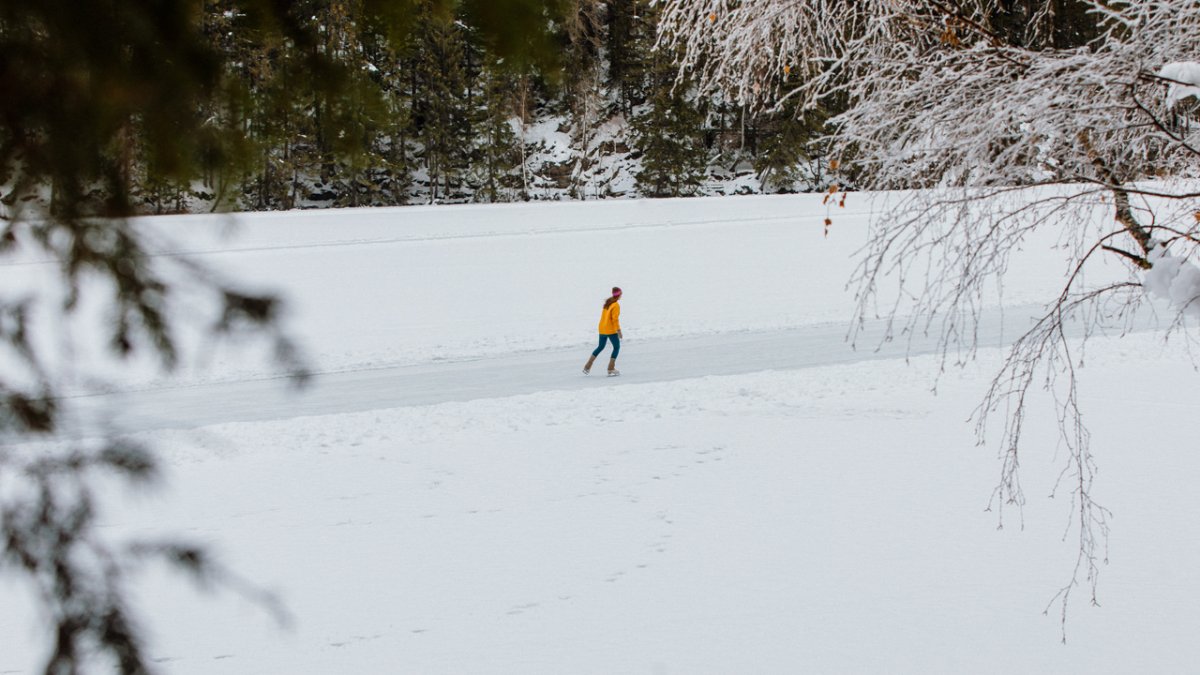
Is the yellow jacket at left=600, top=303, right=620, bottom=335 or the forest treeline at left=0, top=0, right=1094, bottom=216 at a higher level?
the forest treeline at left=0, top=0, right=1094, bottom=216

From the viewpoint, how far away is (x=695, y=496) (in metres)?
7.49

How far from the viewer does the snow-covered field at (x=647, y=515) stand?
5.06 meters

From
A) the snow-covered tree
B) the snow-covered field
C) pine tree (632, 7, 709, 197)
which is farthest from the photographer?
pine tree (632, 7, 709, 197)

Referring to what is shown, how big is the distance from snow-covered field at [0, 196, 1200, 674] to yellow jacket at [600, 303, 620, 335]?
2.03ft

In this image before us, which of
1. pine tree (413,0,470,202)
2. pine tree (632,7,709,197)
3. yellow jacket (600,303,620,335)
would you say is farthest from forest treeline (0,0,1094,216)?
pine tree (632,7,709,197)

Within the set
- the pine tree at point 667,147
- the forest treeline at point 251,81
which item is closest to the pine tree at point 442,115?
the forest treeline at point 251,81

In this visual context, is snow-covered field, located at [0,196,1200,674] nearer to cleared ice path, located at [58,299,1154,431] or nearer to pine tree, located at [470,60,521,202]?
cleared ice path, located at [58,299,1154,431]

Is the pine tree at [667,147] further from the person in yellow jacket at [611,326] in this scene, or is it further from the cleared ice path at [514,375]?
the person in yellow jacket at [611,326]

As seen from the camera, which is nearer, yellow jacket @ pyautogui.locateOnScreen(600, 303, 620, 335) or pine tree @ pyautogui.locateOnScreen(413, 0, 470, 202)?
pine tree @ pyautogui.locateOnScreen(413, 0, 470, 202)

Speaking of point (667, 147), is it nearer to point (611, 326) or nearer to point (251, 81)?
point (611, 326)

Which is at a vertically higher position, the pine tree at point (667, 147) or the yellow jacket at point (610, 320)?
the pine tree at point (667, 147)

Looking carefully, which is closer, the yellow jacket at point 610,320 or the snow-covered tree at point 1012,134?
the snow-covered tree at point 1012,134

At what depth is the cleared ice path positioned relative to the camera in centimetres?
1069

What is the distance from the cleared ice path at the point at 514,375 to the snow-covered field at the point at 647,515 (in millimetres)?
88
